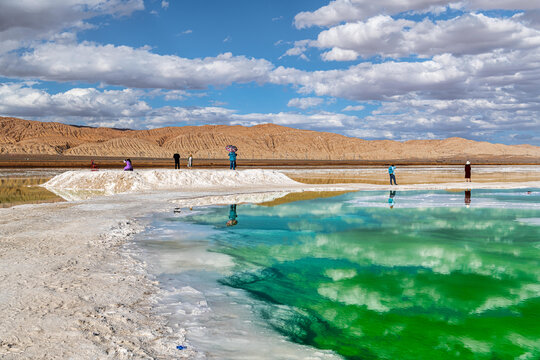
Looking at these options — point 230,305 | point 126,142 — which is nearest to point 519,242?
point 230,305

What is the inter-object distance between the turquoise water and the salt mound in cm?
1397

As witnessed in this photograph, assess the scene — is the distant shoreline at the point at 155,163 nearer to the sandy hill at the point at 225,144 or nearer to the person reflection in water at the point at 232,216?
the person reflection in water at the point at 232,216

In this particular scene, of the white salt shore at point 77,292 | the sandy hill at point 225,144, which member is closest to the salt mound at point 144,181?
the white salt shore at point 77,292

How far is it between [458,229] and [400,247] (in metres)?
3.29

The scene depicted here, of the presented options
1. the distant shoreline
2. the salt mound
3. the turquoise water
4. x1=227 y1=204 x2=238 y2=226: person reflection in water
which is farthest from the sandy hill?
the turquoise water

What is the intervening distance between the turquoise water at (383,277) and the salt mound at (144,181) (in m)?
14.0

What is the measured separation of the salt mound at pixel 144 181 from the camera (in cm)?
2747

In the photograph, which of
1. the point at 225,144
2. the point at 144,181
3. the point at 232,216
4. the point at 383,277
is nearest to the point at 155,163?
the point at 144,181

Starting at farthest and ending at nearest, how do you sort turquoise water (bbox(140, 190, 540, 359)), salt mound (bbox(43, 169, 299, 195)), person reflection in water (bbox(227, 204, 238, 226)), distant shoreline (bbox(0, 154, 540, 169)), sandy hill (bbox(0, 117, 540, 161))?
sandy hill (bbox(0, 117, 540, 161))
distant shoreline (bbox(0, 154, 540, 169))
salt mound (bbox(43, 169, 299, 195))
person reflection in water (bbox(227, 204, 238, 226))
turquoise water (bbox(140, 190, 540, 359))

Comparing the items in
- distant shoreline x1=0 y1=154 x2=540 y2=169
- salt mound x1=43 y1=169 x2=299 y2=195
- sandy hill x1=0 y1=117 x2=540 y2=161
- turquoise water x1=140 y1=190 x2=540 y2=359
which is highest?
sandy hill x1=0 y1=117 x2=540 y2=161

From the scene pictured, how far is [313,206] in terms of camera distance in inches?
712

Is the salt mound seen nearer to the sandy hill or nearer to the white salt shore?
the white salt shore

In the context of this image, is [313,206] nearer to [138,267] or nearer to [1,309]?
[138,267]

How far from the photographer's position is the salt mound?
2747 cm
